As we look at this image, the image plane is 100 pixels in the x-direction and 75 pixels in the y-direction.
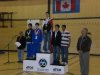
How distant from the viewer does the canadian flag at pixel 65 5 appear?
59.4ft

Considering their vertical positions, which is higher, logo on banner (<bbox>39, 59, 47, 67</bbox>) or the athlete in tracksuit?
the athlete in tracksuit

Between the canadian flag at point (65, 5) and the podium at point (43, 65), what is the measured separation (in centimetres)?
769

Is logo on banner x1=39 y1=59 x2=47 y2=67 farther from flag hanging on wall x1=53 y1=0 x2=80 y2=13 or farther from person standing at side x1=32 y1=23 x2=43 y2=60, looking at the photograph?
flag hanging on wall x1=53 y1=0 x2=80 y2=13

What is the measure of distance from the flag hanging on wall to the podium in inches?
303

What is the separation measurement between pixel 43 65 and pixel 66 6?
26.5 ft

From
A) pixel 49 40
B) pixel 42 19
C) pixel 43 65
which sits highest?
pixel 42 19

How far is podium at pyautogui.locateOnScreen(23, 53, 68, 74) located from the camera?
10914mm

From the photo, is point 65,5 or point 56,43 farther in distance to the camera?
point 65,5


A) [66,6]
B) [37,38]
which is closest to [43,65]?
[37,38]

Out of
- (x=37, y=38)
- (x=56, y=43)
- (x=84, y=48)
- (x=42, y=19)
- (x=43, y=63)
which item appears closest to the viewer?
(x=84, y=48)

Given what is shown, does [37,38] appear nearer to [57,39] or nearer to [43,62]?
[57,39]

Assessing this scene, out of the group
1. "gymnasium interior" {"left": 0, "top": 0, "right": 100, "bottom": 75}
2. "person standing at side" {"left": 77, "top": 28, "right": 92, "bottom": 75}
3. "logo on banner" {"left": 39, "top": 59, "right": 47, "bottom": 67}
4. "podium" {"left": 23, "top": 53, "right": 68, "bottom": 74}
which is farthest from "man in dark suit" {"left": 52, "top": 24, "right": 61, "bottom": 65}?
"gymnasium interior" {"left": 0, "top": 0, "right": 100, "bottom": 75}

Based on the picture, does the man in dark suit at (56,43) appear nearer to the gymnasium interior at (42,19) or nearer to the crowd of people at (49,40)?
the crowd of people at (49,40)

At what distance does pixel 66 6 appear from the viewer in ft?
60.2
